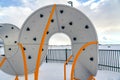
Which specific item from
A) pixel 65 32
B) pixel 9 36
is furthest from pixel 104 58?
pixel 9 36

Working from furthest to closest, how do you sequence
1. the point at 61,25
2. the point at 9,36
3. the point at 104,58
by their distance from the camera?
the point at 104,58 < the point at 9,36 < the point at 61,25

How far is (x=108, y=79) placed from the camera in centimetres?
525

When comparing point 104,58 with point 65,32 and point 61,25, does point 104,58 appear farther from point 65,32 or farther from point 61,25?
point 61,25

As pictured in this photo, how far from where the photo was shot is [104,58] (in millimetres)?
9305

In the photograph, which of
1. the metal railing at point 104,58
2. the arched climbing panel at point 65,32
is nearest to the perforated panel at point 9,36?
the arched climbing panel at point 65,32

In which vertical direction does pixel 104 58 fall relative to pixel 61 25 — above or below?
below

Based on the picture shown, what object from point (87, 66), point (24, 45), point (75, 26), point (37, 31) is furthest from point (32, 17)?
point (87, 66)

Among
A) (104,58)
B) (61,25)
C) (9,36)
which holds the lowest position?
(104,58)

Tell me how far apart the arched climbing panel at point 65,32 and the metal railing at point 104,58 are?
4.00 metres

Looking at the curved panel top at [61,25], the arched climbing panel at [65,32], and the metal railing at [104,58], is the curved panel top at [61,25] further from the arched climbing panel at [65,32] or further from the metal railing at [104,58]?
the metal railing at [104,58]

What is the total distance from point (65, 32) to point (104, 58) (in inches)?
244

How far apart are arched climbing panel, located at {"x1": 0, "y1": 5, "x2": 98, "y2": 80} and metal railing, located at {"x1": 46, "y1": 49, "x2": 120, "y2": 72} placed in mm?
4001

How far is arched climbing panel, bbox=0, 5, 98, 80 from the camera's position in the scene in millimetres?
3711

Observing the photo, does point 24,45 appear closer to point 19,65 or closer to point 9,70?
point 19,65
